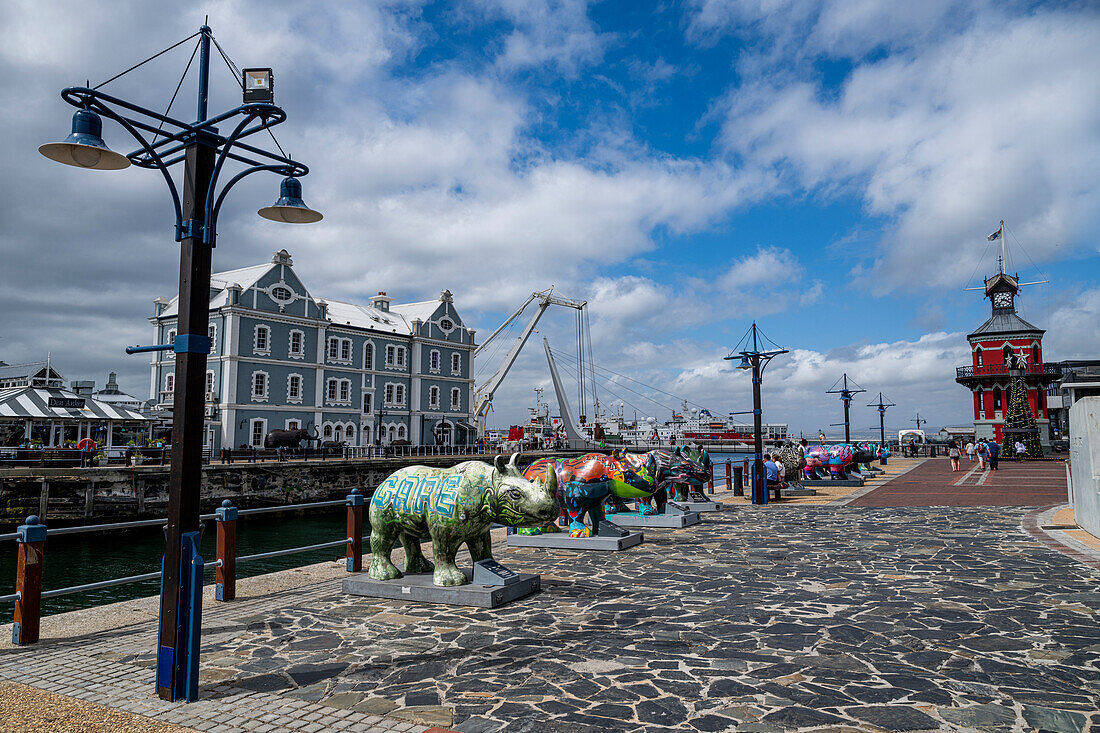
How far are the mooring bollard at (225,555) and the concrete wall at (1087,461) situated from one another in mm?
13823

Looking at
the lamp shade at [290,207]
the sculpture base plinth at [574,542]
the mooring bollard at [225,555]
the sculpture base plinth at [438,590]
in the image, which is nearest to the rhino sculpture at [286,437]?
the sculpture base plinth at [574,542]

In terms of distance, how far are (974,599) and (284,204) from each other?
869 cm

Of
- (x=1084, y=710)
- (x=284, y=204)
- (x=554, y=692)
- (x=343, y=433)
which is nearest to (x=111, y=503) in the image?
(x=343, y=433)

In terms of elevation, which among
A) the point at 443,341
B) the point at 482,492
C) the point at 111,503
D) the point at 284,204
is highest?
the point at 443,341

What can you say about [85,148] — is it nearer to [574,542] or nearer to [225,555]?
[225,555]

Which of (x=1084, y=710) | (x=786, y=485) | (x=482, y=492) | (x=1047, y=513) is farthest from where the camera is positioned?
(x=786, y=485)

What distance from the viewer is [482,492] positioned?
8.05 m

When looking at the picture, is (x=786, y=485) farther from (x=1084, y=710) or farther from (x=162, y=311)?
(x=162, y=311)

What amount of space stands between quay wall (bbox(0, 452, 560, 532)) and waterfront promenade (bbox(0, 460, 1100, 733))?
11404 mm

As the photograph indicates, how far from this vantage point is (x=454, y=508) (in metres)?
8.00

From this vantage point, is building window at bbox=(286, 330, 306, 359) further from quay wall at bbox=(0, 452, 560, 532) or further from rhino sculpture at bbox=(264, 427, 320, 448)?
quay wall at bbox=(0, 452, 560, 532)

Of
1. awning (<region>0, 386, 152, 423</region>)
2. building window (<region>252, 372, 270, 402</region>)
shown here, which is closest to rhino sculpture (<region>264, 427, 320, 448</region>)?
building window (<region>252, 372, 270, 402</region>)

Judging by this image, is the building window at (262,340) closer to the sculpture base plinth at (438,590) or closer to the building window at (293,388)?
the building window at (293,388)

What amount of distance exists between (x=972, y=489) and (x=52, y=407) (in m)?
35.7
